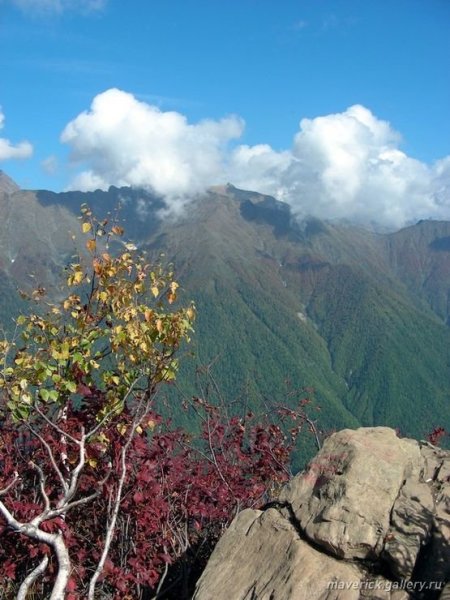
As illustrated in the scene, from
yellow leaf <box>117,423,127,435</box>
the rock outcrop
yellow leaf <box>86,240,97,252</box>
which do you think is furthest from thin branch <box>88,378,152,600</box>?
yellow leaf <box>86,240,97,252</box>

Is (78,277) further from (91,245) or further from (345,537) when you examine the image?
(345,537)

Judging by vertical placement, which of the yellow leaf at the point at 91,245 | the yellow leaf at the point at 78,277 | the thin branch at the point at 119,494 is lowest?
the thin branch at the point at 119,494

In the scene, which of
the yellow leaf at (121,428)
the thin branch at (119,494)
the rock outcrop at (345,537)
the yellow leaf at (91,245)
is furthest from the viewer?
the yellow leaf at (91,245)

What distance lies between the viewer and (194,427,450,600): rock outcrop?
815cm

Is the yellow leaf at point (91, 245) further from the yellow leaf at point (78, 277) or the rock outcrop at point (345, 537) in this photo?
the rock outcrop at point (345, 537)

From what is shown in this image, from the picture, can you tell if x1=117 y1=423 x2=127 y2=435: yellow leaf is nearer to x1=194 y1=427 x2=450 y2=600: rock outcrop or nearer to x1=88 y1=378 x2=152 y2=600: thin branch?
x1=88 y1=378 x2=152 y2=600: thin branch

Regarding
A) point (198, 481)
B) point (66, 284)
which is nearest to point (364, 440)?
point (198, 481)

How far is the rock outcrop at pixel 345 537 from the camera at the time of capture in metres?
8.15

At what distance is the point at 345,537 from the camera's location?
872 centimetres

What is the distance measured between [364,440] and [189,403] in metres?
4.54

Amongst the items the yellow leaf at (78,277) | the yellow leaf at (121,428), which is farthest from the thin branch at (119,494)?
the yellow leaf at (78,277)

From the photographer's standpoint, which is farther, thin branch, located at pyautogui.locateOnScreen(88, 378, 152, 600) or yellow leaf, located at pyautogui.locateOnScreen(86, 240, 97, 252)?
yellow leaf, located at pyautogui.locateOnScreen(86, 240, 97, 252)

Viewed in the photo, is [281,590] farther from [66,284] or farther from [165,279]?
[66,284]

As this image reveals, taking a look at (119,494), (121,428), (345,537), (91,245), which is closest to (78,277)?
(91,245)
